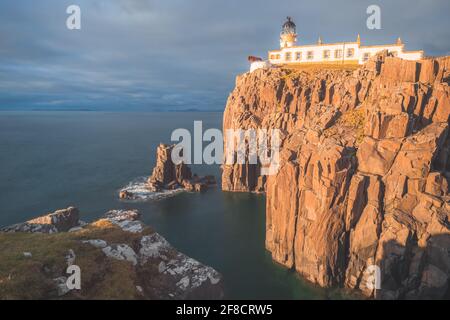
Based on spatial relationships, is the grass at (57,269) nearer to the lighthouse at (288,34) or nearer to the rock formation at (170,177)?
the rock formation at (170,177)

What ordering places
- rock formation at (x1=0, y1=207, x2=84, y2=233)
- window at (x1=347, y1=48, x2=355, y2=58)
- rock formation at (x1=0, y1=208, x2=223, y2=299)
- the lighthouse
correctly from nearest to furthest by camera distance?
rock formation at (x1=0, y1=208, x2=223, y2=299) → rock formation at (x1=0, y1=207, x2=84, y2=233) → window at (x1=347, y1=48, x2=355, y2=58) → the lighthouse

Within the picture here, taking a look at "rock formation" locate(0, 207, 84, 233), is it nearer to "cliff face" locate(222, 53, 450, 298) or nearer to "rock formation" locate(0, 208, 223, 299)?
"rock formation" locate(0, 208, 223, 299)

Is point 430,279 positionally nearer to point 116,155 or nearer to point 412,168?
point 412,168

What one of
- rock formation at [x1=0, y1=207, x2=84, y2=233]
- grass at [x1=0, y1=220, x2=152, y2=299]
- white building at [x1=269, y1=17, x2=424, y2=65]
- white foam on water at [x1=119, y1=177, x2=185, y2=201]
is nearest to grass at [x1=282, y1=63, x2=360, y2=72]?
white building at [x1=269, y1=17, x2=424, y2=65]

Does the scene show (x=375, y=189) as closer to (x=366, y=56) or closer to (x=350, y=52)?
(x=366, y=56)

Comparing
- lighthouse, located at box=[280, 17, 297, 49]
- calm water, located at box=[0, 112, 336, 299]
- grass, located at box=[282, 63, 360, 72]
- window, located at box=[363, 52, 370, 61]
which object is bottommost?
calm water, located at box=[0, 112, 336, 299]

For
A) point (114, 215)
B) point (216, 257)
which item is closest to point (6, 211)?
point (114, 215)

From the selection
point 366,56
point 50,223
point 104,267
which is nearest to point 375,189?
point 104,267

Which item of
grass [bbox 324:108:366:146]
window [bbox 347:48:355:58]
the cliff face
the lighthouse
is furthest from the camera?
the lighthouse
